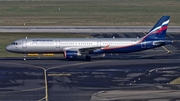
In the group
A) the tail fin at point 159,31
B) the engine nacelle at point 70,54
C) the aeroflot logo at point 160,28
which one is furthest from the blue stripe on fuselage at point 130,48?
the engine nacelle at point 70,54

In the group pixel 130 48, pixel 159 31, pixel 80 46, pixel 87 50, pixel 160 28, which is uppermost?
pixel 160 28

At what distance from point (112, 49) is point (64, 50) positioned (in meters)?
8.01

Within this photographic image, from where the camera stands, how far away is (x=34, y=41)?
7994cm

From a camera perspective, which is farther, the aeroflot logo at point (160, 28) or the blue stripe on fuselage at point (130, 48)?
the aeroflot logo at point (160, 28)

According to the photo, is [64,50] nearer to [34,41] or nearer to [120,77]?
[34,41]

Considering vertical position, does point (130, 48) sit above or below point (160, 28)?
below

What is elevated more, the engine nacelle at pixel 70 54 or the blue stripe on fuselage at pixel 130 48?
the blue stripe on fuselage at pixel 130 48

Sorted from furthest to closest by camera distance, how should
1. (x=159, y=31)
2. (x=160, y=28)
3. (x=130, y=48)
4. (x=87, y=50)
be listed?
(x=160, y=28) < (x=159, y=31) < (x=130, y=48) < (x=87, y=50)

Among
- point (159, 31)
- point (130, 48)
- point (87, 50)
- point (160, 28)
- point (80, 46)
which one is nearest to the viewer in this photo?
point (87, 50)

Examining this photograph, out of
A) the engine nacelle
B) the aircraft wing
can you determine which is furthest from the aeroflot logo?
the engine nacelle

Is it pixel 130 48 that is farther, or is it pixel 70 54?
pixel 130 48

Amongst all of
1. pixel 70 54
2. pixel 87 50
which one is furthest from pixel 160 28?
pixel 70 54

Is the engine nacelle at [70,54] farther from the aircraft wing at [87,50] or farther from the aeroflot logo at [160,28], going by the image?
the aeroflot logo at [160,28]

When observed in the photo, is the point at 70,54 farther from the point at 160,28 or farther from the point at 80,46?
the point at 160,28
